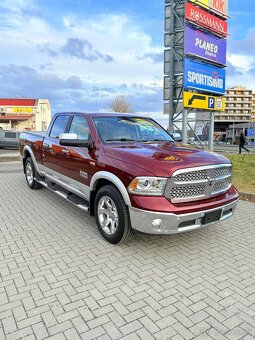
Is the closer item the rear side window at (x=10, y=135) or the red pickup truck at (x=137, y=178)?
the red pickup truck at (x=137, y=178)

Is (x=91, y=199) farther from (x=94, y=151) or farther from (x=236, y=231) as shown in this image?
(x=236, y=231)

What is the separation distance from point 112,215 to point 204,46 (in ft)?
38.9

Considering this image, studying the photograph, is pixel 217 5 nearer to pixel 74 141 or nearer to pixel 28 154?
pixel 28 154

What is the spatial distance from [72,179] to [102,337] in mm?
2996

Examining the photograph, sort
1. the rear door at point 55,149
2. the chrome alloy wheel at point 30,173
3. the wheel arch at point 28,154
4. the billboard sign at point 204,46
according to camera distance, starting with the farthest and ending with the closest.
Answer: the billboard sign at point 204,46
the chrome alloy wheel at point 30,173
the wheel arch at point 28,154
the rear door at point 55,149

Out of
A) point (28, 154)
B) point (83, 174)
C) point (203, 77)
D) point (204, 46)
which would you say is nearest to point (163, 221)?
point (83, 174)

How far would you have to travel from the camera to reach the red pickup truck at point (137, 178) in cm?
336

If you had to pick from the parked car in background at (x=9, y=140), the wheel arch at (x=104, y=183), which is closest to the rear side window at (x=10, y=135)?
the parked car in background at (x=9, y=140)

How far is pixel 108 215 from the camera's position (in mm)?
4047

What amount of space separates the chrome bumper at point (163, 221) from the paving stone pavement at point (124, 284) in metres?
0.49

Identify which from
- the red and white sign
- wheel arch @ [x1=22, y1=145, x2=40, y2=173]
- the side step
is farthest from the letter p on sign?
the side step

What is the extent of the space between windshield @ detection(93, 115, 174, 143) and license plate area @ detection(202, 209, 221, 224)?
5.41ft

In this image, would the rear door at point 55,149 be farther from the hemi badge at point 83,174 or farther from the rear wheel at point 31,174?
the rear wheel at point 31,174

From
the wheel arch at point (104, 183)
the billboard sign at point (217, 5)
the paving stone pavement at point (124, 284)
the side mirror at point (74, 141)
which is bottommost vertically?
the paving stone pavement at point (124, 284)
